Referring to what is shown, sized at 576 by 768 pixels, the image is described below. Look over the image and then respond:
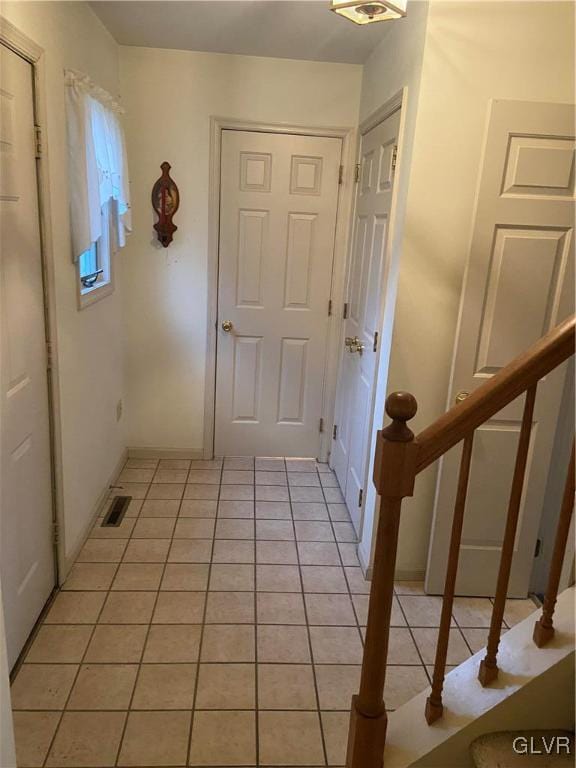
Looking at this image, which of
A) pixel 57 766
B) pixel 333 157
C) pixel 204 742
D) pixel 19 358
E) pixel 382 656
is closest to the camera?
pixel 382 656

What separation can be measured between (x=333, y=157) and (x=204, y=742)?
3.05m

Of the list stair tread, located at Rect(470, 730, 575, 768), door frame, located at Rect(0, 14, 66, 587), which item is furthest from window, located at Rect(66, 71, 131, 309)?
stair tread, located at Rect(470, 730, 575, 768)

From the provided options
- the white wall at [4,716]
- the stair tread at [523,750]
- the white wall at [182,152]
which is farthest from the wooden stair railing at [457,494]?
the white wall at [182,152]

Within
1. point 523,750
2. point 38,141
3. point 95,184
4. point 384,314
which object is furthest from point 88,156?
point 523,750

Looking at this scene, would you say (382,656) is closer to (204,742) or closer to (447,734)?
(447,734)

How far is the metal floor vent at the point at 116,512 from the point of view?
297 cm

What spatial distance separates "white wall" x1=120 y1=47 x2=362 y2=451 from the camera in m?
3.23

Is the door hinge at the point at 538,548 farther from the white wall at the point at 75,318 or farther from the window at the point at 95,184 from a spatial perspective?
the window at the point at 95,184

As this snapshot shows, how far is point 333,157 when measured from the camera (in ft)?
11.2

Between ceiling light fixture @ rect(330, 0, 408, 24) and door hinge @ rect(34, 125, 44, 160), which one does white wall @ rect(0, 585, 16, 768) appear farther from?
ceiling light fixture @ rect(330, 0, 408, 24)

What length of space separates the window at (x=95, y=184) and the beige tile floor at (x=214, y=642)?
51.2 inches

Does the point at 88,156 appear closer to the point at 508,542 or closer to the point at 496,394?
the point at 496,394

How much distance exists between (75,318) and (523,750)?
2.25 meters

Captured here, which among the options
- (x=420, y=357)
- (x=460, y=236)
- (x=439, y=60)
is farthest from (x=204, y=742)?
(x=439, y=60)
